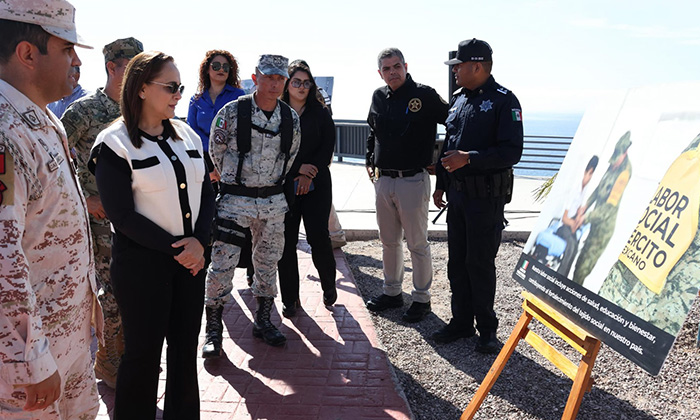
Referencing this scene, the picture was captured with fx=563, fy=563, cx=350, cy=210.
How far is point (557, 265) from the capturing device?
9.66 feet

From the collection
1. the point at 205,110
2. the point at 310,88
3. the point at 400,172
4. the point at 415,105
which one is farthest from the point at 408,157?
the point at 205,110

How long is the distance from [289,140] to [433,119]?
135cm

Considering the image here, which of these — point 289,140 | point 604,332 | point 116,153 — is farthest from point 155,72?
point 604,332

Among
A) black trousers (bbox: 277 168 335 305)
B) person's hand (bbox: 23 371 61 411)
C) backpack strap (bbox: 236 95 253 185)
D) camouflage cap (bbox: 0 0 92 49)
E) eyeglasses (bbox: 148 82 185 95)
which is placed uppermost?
camouflage cap (bbox: 0 0 92 49)

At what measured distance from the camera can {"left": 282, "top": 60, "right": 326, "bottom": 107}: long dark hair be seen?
4.76 m

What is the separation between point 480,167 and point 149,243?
2385 millimetres

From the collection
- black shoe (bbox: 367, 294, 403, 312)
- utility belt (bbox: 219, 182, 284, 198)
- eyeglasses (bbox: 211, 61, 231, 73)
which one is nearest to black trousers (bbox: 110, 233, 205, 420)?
utility belt (bbox: 219, 182, 284, 198)

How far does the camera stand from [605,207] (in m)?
2.76

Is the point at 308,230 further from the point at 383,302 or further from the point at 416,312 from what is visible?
the point at 416,312

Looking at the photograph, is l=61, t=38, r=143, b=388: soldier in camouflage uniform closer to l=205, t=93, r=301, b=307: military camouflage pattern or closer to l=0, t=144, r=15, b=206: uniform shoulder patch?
l=205, t=93, r=301, b=307: military camouflage pattern

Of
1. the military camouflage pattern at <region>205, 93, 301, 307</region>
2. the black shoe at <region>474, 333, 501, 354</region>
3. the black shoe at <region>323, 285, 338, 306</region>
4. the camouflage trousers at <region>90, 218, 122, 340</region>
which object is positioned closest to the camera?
the camouflage trousers at <region>90, 218, 122, 340</region>

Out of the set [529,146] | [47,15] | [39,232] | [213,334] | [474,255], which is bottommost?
[529,146]

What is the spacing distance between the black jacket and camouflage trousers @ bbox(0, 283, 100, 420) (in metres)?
3.12

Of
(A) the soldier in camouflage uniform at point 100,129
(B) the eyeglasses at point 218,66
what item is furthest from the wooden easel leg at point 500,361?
(B) the eyeglasses at point 218,66
